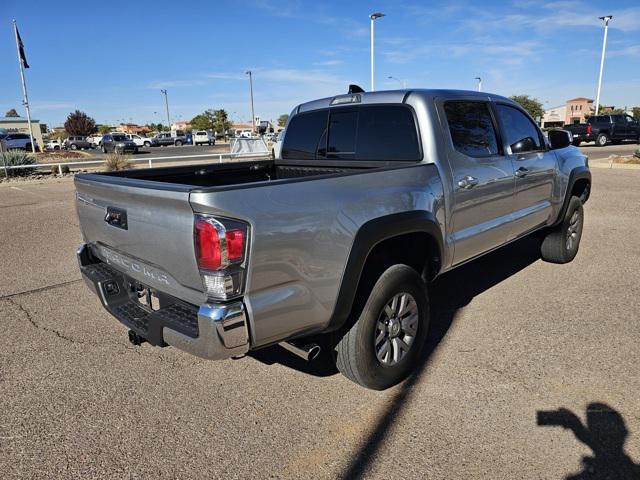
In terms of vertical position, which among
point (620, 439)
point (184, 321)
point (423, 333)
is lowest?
point (620, 439)

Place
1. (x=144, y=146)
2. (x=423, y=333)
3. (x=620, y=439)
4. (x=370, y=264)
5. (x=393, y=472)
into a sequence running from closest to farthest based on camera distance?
(x=393, y=472), (x=620, y=439), (x=370, y=264), (x=423, y=333), (x=144, y=146)

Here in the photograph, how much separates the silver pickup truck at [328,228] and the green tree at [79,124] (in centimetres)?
7812

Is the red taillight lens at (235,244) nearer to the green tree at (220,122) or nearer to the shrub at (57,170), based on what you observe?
the shrub at (57,170)

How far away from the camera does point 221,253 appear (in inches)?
86.3

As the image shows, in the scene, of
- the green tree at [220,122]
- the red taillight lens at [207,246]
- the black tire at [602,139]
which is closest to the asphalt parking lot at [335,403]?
the red taillight lens at [207,246]

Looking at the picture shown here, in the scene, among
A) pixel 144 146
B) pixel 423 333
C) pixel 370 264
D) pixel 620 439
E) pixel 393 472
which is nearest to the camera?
pixel 393 472

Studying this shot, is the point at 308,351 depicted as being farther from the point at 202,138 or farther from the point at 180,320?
the point at 202,138

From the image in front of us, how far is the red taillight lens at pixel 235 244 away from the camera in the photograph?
220cm

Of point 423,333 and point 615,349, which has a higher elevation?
point 423,333

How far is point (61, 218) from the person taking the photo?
368 inches

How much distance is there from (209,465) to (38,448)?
972 mm

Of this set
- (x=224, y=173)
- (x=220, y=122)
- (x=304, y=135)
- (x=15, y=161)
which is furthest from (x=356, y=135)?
(x=220, y=122)

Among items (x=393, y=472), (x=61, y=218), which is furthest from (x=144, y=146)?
(x=393, y=472)

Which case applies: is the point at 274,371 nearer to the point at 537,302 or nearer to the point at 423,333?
the point at 423,333
